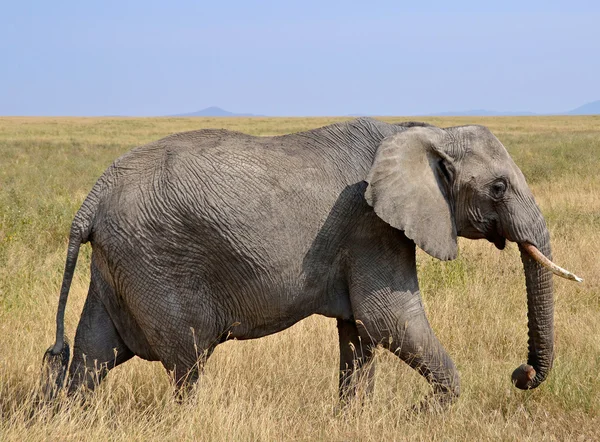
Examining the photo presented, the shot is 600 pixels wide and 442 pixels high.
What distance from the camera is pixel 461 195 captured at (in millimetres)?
4348

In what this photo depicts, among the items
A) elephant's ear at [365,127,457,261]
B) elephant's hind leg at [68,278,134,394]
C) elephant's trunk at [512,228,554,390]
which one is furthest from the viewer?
elephant's hind leg at [68,278,134,394]

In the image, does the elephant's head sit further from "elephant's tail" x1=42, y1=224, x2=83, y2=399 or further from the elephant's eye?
"elephant's tail" x1=42, y1=224, x2=83, y2=399

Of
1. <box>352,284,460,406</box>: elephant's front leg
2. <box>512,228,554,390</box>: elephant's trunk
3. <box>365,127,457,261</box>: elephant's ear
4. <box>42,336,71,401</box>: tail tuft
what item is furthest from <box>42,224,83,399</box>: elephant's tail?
<box>512,228,554,390</box>: elephant's trunk

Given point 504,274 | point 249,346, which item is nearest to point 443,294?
point 504,274

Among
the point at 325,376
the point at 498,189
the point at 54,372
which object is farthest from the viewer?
the point at 325,376

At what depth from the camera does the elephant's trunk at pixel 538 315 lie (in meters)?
4.36

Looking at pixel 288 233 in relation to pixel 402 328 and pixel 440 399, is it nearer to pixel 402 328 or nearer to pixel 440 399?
pixel 402 328

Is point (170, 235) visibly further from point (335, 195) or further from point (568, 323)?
point (568, 323)

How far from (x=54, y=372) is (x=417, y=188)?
7.66 ft

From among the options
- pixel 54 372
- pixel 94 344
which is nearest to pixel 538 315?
pixel 94 344

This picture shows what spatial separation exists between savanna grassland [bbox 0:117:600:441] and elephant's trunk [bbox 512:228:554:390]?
0.25 m

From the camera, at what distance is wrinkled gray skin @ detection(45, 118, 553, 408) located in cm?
413

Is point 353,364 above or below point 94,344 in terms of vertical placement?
below

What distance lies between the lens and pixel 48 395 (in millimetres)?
4605
